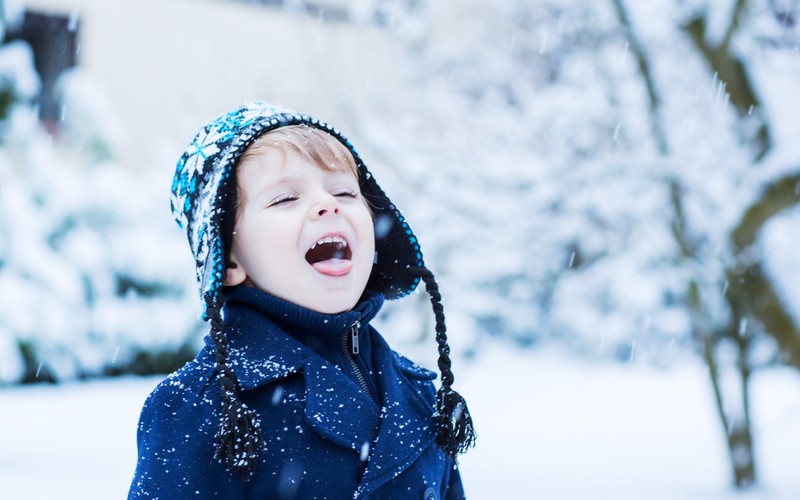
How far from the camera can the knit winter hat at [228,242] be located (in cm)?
136

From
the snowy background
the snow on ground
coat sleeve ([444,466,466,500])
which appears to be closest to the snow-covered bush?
the snowy background

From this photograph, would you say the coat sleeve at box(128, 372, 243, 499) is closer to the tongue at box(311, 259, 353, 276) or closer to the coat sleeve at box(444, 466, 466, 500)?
the tongue at box(311, 259, 353, 276)

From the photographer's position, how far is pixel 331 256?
1.54 meters

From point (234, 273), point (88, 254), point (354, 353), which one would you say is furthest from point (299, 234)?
point (88, 254)

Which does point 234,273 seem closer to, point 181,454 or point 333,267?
point 333,267

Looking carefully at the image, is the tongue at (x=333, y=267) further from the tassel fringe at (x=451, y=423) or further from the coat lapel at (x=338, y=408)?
the tassel fringe at (x=451, y=423)

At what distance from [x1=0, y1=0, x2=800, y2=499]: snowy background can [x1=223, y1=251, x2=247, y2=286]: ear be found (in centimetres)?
309

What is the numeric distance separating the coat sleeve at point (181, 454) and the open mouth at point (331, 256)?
0.95 feet

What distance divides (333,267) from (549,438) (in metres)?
5.44

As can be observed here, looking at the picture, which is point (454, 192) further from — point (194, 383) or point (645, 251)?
point (194, 383)

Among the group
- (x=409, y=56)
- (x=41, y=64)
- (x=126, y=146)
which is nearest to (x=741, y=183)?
(x=409, y=56)

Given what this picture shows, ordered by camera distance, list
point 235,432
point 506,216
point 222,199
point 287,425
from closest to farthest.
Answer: point 235,432
point 287,425
point 222,199
point 506,216

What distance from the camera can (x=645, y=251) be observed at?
21.6ft

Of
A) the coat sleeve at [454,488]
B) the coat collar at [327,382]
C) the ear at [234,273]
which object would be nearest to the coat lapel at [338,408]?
the coat collar at [327,382]
